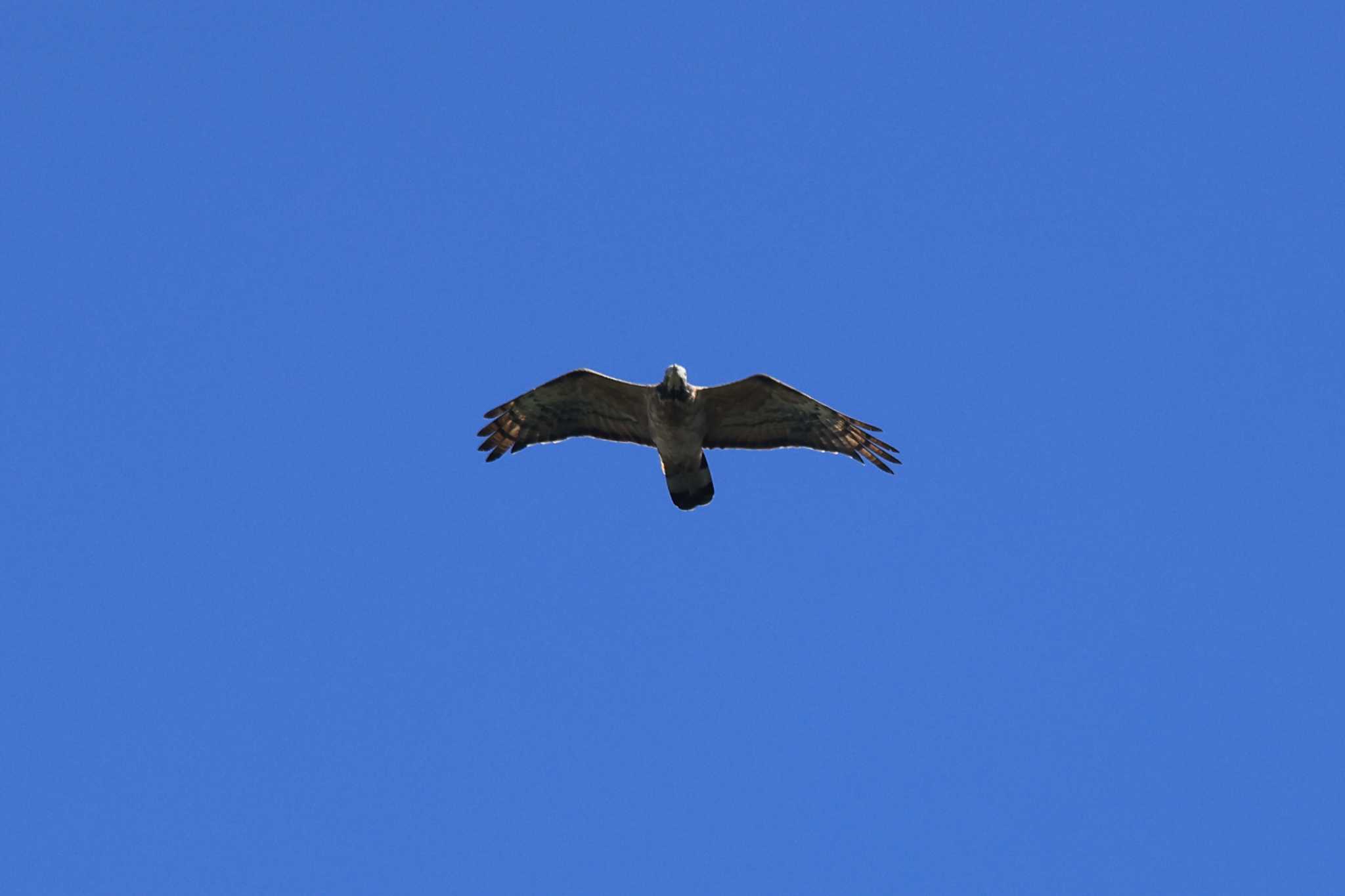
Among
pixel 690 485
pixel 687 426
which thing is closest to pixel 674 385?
pixel 687 426

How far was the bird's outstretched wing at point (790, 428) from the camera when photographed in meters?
25.4

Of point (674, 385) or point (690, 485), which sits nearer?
point (674, 385)

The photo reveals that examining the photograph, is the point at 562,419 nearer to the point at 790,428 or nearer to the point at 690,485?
the point at 690,485

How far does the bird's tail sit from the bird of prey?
10 mm

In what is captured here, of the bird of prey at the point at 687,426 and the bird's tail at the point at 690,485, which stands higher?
the bird of prey at the point at 687,426

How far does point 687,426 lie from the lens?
24922 millimetres

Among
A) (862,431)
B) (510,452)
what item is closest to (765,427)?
(862,431)

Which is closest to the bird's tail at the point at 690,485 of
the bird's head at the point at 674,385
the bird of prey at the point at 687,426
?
the bird of prey at the point at 687,426

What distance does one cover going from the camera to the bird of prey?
991 inches

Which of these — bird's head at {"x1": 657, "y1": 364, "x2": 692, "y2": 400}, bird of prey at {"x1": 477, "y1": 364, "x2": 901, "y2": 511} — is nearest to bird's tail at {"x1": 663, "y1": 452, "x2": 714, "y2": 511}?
bird of prey at {"x1": 477, "y1": 364, "x2": 901, "y2": 511}

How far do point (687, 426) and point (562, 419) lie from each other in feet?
7.44

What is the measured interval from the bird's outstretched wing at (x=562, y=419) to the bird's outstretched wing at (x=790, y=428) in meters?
1.19

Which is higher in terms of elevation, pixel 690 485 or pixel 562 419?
pixel 562 419

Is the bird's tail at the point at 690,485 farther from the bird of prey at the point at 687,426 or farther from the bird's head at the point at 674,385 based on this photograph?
the bird's head at the point at 674,385
